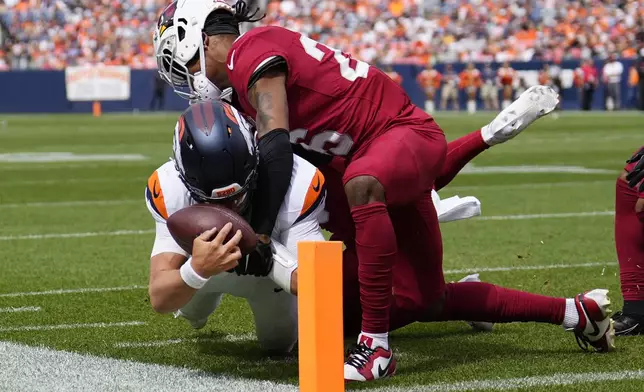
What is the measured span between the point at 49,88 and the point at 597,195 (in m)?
23.9

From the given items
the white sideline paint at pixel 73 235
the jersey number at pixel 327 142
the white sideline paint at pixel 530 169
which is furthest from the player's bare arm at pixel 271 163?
the white sideline paint at pixel 530 169

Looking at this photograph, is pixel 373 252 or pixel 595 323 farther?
pixel 595 323

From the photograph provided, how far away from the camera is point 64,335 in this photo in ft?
15.9

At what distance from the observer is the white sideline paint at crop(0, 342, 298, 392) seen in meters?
3.82

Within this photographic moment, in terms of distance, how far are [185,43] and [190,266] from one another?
1116 mm

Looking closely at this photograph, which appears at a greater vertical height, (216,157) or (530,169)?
(216,157)

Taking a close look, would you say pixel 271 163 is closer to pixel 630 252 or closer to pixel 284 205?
pixel 284 205

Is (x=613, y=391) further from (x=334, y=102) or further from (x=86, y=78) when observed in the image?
(x=86, y=78)

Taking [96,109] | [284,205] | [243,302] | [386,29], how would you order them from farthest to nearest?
1. [386,29]
2. [96,109]
3. [243,302]
4. [284,205]

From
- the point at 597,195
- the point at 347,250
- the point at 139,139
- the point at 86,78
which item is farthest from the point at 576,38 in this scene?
the point at 347,250

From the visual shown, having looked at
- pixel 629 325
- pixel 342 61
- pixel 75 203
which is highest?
pixel 342 61

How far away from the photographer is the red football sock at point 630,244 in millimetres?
4891

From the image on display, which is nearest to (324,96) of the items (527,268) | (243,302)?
(243,302)

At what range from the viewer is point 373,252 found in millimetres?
3957
